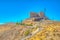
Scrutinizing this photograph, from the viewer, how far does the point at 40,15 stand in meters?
149

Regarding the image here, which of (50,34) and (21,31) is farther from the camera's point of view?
(21,31)

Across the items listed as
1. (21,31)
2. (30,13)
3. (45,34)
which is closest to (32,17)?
(30,13)

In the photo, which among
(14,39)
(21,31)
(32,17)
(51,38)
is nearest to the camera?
(51,38)

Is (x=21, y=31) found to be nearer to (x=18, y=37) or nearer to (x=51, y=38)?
(x=18, y=37)

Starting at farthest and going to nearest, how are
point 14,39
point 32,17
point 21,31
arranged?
point 32,17, point 21,31, point 14,39

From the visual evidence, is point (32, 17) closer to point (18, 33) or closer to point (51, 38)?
point (18, 33)

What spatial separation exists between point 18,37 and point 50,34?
55.2ft

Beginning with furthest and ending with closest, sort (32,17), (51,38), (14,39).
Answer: (32,17), (14,39), (51,38)

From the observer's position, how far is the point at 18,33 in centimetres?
8188

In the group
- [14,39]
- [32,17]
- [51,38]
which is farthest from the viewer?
[32,17]

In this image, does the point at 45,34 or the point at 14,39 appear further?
the point at 14,39

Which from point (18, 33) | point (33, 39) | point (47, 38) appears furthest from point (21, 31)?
point (47, 38)

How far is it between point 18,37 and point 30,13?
226 feet

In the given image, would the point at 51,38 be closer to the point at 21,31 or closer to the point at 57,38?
the point at 57,38
